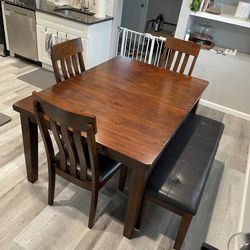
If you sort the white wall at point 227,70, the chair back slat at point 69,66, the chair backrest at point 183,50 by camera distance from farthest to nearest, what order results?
the white wall at point 227,70 < the chair backrest at point 183,50 < the chair back slat at point 69,66

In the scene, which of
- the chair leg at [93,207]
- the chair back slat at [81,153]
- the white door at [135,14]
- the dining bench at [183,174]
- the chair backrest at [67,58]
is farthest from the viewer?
the white door at [135,14]

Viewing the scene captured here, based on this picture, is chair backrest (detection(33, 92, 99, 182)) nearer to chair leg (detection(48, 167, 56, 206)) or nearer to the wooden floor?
chair leg (detection(48, 167, 56, 206))

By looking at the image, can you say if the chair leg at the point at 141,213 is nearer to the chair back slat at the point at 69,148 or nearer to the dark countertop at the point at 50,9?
the chair back slat at the point at 69,148

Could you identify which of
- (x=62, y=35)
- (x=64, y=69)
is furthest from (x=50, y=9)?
(x=64, y=69)

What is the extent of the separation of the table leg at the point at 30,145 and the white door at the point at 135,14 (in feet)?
14.9

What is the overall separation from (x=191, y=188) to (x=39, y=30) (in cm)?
318

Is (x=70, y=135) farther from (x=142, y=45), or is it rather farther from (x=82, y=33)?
(x=142, y=45)

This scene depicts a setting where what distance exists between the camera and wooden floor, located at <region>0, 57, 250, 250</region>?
1.66 m

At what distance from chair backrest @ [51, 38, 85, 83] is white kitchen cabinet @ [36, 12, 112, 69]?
129 cm

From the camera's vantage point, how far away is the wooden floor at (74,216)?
1664mm

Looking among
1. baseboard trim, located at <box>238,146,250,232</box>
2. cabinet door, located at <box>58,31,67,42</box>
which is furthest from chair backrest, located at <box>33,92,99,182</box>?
cabinet door, located at <box>58,31,67,42</box>

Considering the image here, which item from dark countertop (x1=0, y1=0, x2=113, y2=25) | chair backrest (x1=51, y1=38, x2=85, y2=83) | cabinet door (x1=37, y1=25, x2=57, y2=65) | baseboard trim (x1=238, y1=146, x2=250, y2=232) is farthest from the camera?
cabinet door (x1=37, y1=25, x2=57, y2=65)

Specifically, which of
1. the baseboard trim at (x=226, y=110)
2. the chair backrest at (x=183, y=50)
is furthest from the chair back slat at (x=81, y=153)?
the baseboard trim at (x=226, y=110)

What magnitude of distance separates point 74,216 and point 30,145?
0.60 metres
